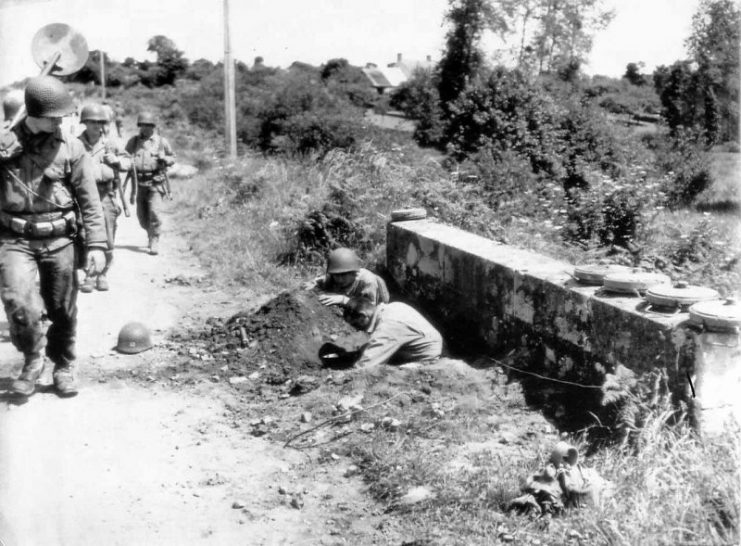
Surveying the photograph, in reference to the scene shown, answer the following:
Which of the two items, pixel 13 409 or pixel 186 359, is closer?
pixel 13 409

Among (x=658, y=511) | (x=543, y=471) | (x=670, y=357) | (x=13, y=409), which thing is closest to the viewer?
(x=658, y=511)

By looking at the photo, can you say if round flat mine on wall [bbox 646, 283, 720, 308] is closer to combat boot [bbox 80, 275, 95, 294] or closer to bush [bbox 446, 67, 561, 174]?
combat boot [bbox 80, 275, 95, 294]

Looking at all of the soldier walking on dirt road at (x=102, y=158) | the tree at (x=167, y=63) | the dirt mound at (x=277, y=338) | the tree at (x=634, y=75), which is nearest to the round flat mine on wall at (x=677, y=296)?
the dirt mound at (x=277, y=338)

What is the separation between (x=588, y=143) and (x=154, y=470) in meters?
14.5

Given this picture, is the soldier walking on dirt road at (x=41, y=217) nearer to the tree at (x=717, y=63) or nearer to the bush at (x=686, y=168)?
the bush at (x=686, y=168)

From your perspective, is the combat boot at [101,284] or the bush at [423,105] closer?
the combat boot at [101,284]

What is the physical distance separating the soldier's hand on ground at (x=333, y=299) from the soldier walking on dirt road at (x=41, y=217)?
84.4 inches

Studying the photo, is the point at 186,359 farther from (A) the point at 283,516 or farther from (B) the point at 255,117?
(B) the point at 255,117

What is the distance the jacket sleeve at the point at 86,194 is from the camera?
5332 mm

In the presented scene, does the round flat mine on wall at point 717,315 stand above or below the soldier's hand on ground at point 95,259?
above

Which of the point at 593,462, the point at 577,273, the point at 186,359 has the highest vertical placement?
the point at 577,273

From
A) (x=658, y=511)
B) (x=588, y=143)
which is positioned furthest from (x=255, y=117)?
(x=658, y=511)

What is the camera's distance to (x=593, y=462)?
414cm

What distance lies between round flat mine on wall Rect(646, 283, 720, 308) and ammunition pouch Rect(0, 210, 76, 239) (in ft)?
12.3
